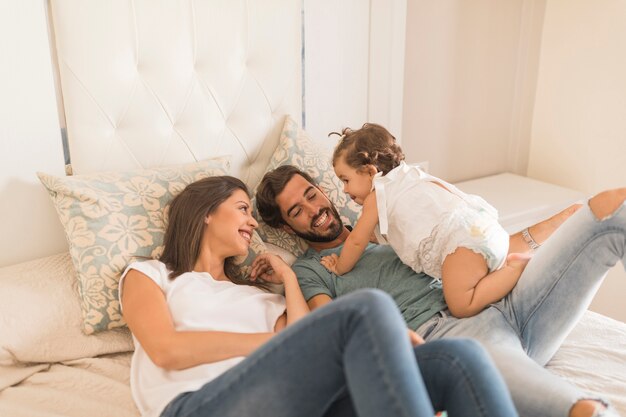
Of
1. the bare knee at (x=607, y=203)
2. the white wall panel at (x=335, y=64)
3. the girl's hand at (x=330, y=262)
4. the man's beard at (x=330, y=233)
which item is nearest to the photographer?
the bare knee at (x=607, y=203)

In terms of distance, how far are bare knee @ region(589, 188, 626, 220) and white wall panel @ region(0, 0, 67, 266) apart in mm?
1381

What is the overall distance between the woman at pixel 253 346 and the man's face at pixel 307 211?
18 centimetres

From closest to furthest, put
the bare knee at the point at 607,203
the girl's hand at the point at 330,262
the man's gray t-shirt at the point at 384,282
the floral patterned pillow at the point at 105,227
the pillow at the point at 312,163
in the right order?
the bare knee at the point at 607,203 < the floral patterned pillow at the point at 105,227 < the man's gray t-shirt at the point at 384,282 < the girl's hand at the point at 330,262 < the pillow at the point at 312,163

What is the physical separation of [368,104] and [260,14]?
0.61 m

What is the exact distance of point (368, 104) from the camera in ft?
7.63

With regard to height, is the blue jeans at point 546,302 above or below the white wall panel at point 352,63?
below

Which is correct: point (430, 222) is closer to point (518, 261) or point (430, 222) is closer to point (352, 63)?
point (518, 261)

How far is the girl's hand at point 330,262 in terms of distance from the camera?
165cm

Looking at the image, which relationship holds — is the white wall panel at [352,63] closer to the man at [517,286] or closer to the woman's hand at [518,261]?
the man at [517,286]

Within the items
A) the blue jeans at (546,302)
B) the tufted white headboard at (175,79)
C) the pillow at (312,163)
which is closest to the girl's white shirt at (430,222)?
the blue jeans at (546,302)

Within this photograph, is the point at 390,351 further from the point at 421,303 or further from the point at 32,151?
the point at 32,151

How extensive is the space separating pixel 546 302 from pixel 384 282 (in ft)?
1.41

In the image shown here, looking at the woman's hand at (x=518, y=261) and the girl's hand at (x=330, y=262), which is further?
the girl's hand at (x=330, y=262)

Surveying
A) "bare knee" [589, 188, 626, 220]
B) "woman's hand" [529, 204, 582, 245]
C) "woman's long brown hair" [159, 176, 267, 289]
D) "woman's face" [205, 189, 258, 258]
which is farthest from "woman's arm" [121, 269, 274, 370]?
"woman's hand" [529, 204, 582, 245]
